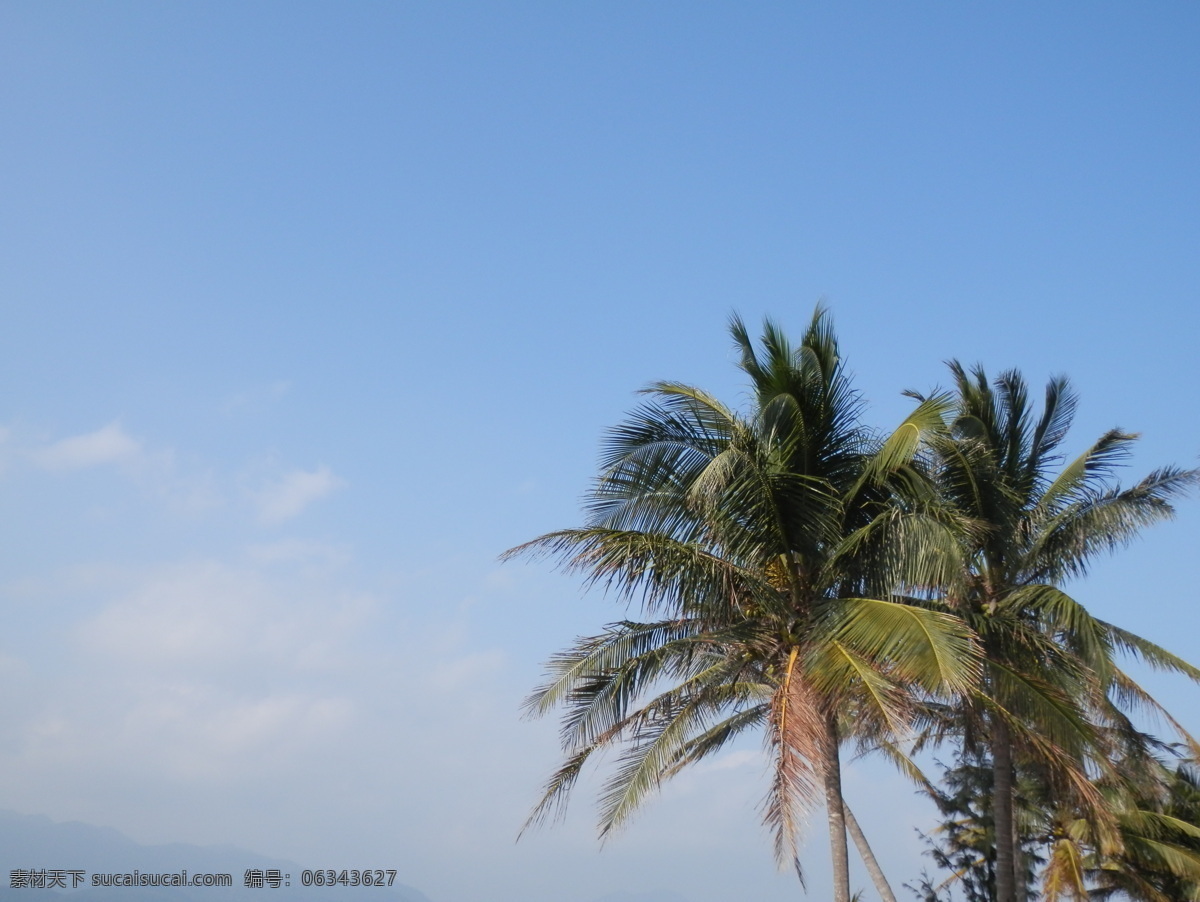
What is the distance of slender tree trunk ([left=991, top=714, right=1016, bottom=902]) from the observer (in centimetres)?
1778

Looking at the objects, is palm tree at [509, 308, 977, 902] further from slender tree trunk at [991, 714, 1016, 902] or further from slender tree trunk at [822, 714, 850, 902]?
slender tree trunk at [991, 714, 1016, 902]

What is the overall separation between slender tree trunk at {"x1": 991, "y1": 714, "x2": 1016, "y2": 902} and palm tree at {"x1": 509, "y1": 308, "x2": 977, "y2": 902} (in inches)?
210

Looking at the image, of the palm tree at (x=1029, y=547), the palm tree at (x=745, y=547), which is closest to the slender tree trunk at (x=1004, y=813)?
the palm tree at (x=1029, y=547)

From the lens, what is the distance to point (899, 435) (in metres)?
13.6

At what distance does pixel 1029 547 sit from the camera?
18.5m

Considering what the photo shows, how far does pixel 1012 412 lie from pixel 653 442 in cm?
815

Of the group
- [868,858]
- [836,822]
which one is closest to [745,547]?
[836,822]

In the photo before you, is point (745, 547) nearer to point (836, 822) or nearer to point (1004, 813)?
point (836, 822)

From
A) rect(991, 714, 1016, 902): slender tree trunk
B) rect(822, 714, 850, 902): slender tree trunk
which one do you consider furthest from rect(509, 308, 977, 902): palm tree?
rect(991, 714, 1016, 902): slender tree trunk

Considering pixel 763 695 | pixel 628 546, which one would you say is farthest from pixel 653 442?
pixel 763 695

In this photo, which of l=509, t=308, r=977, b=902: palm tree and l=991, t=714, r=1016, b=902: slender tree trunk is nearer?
l=509, t=308, r=977, b=902: palm tree

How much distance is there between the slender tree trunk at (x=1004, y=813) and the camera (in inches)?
700

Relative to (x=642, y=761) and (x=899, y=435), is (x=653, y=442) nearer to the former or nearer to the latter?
(x=899, y=435)

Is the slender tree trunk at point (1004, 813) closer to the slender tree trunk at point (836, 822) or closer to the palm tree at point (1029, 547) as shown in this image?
the palm tree at point (1029, 547)
